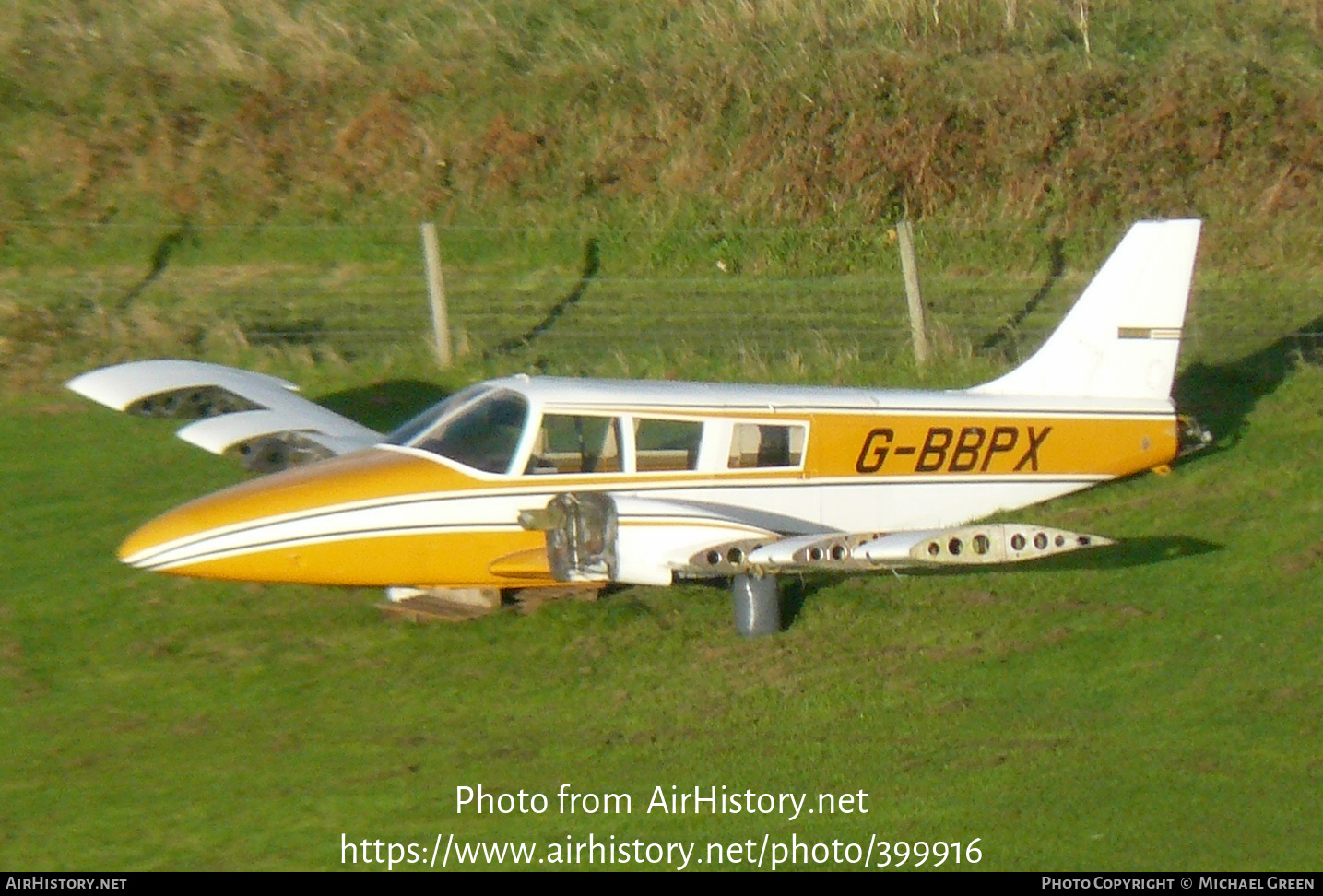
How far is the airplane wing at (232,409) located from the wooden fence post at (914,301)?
6.20 metres

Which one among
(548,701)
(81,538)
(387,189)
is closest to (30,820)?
(548,701)

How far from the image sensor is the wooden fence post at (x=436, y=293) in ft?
57.2

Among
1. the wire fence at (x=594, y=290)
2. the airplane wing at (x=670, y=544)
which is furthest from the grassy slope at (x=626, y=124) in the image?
the airplane wing at (x=670, y=544)

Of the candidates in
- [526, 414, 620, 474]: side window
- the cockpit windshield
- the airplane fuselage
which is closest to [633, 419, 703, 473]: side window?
the airplane fuselage

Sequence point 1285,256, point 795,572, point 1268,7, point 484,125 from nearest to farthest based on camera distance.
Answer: point 795,572 < point 1285,256 < point 484,125 < point 1268,7

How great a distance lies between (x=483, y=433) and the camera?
1166 cm

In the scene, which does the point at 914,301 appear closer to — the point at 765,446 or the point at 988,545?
the point at 765,446

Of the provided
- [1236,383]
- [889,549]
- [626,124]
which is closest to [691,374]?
[1236,383]

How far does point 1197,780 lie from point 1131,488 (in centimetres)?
485

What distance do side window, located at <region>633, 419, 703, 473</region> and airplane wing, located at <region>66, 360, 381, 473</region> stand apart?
220cm

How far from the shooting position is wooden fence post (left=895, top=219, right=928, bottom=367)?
17422mm

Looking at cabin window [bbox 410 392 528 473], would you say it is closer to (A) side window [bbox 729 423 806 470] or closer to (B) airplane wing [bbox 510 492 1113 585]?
(B) airplane wing [bbox 510 492 1113 585]

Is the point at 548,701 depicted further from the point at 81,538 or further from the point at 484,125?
the point at 484,125

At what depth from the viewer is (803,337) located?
18578mm
